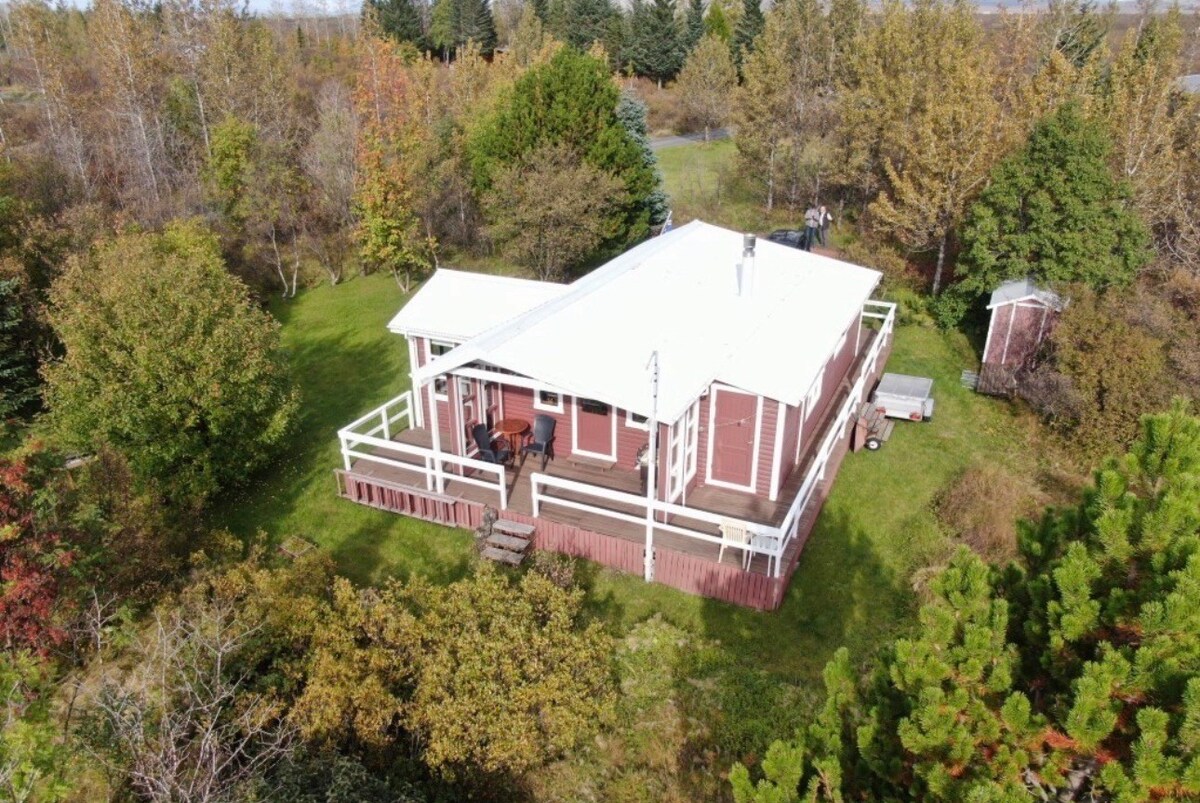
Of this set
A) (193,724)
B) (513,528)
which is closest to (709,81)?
(513,528)

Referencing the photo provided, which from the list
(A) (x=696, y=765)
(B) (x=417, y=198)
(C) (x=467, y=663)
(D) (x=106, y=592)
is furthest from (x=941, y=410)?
(B) (x=417, y=198)

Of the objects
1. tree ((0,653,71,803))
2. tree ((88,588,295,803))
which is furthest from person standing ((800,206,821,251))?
tree ((0,653,71,803))

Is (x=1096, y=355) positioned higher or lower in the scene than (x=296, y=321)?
higher

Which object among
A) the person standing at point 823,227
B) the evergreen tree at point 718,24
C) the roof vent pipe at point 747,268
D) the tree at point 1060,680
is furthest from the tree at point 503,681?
the evergreen tree at point 718,24

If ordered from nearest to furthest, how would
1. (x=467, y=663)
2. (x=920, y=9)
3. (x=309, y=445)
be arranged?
(x=467, y=663) < (x=309, y=445) < (x=920, y=9)

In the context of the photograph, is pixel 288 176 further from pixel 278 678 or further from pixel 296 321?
pixel 278 678

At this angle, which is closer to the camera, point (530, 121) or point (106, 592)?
point (106, 592)
